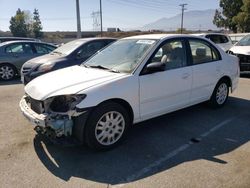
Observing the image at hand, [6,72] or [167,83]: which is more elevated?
[167,83]

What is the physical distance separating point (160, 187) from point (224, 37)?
12888 millimetres

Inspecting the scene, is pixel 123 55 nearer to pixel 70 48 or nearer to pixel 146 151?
pixel 146 151

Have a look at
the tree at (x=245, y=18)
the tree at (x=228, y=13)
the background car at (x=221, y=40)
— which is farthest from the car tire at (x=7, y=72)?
the tree at (x=228, y=13)

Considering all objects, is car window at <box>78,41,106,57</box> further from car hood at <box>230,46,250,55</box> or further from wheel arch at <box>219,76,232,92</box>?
car hood at <box>230,46,250,55</box>

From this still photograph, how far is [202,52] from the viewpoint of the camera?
19.0ft

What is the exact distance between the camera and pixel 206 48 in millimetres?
5906

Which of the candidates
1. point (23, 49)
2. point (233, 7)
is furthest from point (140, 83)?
point (233, 7)

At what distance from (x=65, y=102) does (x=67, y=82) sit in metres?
0.43

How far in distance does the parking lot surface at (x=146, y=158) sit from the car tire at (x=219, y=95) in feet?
1.91

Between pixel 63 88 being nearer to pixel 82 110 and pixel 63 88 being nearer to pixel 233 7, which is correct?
pixel 82 110

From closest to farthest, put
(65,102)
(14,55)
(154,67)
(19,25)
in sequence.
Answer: (65,102)
(154,67)
(14,55)
(19,25)

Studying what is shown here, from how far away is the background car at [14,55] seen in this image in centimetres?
1077

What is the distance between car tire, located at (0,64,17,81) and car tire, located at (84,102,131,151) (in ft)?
25.3

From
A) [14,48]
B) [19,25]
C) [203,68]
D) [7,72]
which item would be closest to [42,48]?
[14,48]
